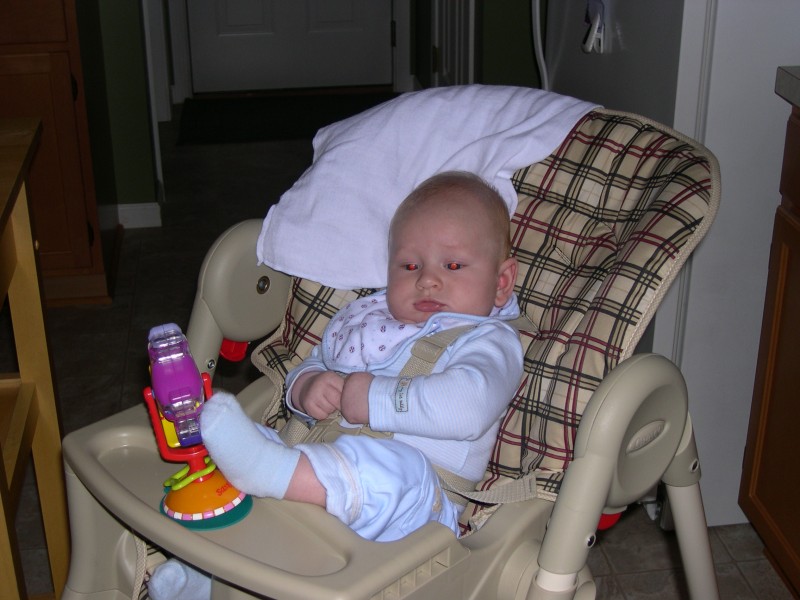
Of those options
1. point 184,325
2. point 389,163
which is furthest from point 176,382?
point 184,325

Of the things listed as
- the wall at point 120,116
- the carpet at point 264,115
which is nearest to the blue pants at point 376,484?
the wall at point 120,116

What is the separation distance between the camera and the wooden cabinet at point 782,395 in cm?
152

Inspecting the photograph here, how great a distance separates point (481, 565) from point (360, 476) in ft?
0.52

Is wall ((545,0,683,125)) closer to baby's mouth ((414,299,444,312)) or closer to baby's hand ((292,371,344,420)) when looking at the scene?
baby's mouth ((414,299,444,312))

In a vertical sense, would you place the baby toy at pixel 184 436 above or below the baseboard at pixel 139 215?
above

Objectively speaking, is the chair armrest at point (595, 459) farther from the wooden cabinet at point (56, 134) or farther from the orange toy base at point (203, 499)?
the wooden cabinet at point (56, 134)

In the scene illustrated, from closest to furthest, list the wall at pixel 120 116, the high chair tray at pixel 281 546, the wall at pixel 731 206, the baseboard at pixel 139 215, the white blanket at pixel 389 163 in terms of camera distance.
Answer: the high chair tray at pixel 281 546
the white blanket at pixel 389 163
the wall at pixel 731 206
the wall at pixel 120 116
the baseboard at pixel 139 215

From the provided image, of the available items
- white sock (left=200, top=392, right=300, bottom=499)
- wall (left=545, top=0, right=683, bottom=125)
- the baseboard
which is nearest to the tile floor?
the baseboard

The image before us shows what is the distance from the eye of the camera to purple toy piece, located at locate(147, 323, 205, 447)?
0.96 metres

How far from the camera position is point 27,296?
4.93 feet

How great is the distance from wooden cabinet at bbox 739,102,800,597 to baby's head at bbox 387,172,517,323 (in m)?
0.52

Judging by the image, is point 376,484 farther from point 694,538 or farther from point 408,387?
point 694,538

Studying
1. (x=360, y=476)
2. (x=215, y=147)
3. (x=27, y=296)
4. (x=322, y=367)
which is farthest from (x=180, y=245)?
(x=360, y=476)

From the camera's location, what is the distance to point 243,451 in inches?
37.5
